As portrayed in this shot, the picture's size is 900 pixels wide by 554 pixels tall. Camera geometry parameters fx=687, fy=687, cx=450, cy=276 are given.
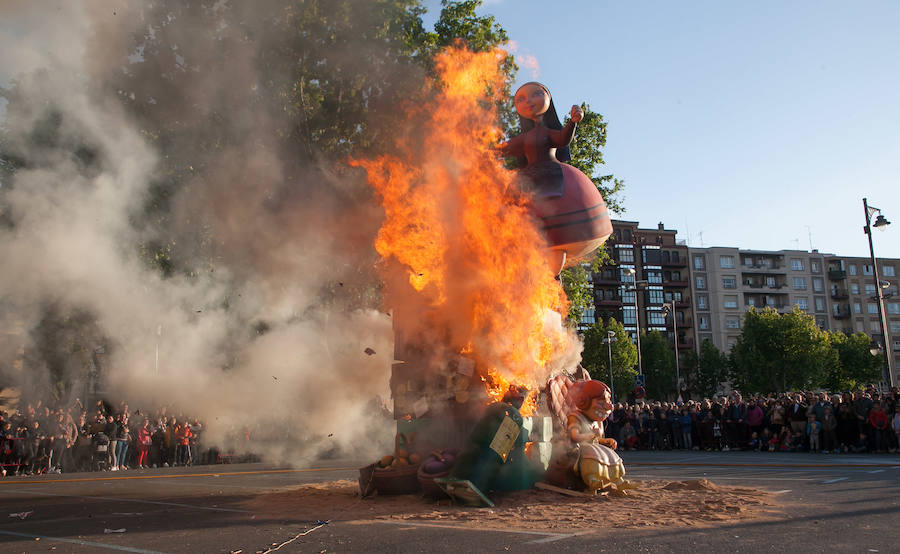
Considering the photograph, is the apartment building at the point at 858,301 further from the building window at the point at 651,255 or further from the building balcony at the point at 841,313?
the building window at the point at 651,255

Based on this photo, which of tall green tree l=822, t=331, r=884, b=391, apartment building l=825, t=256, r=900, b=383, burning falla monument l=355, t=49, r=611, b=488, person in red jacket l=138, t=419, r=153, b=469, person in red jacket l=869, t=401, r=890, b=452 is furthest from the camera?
apartment building l=825, t=256, r=900, b=383

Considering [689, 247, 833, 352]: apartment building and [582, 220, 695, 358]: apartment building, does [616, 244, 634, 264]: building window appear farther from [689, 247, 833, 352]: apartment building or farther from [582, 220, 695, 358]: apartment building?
[689, 247, 833, 352]: apartment building

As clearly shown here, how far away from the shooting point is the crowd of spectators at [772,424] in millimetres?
20047

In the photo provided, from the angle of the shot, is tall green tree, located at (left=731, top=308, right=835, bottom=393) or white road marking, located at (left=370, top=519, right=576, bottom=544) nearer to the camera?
white road marking, located at (left=370, top=519, right=576, bottom=544)

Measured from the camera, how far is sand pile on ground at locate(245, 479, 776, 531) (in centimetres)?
750

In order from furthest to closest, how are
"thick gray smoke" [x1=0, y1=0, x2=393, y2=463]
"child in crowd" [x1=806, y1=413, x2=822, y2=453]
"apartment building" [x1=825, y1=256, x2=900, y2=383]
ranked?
"apartment building" [x1=825, y1=256, x2=900, y2=383], "child in crowd" [x1=806, y1=413, x2=822, y2=453], "thick gray smoke" [x1=0, y1=0, x2=393, y2=463]

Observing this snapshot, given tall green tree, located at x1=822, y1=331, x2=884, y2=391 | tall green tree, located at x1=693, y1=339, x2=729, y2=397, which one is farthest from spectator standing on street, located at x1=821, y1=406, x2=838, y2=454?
tall green tree, located at x1=693, y1=339, x2=729, y2=397

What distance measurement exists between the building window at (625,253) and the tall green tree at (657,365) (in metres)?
13.0

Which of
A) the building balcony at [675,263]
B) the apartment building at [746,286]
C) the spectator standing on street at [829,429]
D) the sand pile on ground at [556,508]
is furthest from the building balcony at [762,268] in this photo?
the sand pile on ground at [556,508]

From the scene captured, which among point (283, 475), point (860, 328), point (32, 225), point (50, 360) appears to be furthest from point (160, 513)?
point (860, 328)

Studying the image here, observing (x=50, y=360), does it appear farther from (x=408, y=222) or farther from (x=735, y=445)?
(x=735, y=445)

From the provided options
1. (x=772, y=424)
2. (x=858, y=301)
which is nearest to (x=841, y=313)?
(x=858, y=301)

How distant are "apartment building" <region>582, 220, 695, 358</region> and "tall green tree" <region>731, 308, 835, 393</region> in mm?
18572

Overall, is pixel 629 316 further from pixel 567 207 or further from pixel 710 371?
pixel 567 207
